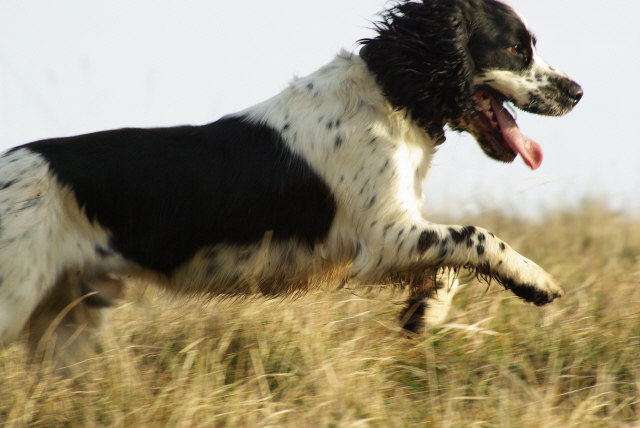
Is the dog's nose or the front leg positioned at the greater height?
the dog's nose

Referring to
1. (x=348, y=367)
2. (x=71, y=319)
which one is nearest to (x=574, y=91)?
(x=348, y=367)

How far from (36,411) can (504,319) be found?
7.58ft

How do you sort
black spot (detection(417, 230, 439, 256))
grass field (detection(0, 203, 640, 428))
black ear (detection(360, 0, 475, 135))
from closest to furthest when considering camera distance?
1. grass field (detection(0, 203, 640, 428))
2. black spot (detection(417, 230, 439, 256))
3. black ear (detection(360, 0, 475, 135))

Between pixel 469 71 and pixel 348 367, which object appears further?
pixel 469 71

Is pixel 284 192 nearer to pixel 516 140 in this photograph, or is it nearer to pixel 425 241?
pixel 425 241

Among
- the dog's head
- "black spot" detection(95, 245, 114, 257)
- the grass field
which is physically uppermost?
the dog's head

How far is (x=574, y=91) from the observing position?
398cm

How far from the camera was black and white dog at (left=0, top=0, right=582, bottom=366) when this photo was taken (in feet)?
11.2

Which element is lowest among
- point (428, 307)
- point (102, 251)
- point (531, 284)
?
point (428, 307)

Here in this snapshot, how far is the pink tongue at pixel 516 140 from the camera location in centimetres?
384

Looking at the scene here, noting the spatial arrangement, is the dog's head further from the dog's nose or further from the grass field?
the grass field

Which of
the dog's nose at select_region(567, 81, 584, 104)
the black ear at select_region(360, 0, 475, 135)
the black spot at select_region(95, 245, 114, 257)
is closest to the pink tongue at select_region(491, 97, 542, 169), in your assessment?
the black ear at select_region(360, 0, 475, 135)

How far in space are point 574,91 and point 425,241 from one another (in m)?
1.15

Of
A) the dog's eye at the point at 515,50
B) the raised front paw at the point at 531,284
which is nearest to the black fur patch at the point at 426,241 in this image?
the raised front paw at the point at 531,284
